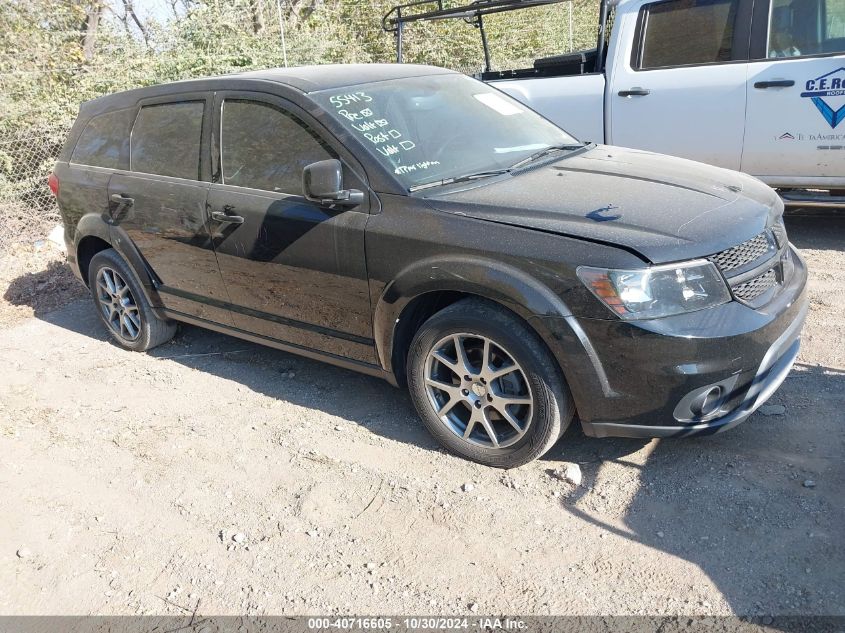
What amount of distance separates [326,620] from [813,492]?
201 cm

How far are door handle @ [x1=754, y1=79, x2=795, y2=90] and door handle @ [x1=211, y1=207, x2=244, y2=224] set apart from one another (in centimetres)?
410

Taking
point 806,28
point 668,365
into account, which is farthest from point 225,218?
point 806,28

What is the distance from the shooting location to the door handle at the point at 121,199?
4836 mm

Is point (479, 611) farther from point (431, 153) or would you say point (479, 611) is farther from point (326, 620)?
point (431, 153)

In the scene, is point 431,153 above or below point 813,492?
above

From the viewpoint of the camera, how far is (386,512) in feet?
11.0

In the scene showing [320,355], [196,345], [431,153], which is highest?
[431,153]

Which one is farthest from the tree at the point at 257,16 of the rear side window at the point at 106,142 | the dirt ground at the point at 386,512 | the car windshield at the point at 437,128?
the dirt ground at the point at 386,512

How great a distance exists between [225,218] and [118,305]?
5.40ft

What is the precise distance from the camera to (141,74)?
33.3 feet

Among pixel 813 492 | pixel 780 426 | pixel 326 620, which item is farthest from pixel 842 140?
pixel 326 620

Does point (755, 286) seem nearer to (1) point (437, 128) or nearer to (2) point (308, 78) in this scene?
(1) point (437, 128)

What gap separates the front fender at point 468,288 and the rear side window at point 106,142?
2.40m

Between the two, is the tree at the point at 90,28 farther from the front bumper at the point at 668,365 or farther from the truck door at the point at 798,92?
the front bumper at the point at 668,365
